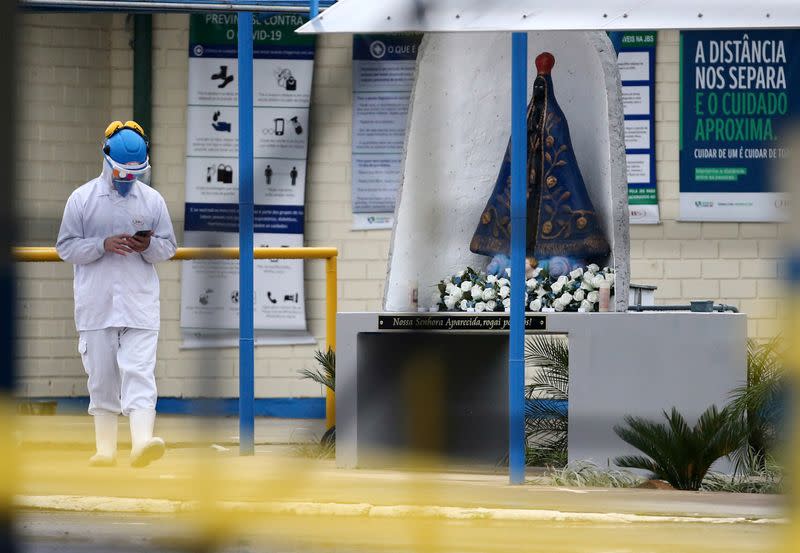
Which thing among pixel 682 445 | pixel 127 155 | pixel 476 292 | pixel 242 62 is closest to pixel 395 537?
pixel 242 62

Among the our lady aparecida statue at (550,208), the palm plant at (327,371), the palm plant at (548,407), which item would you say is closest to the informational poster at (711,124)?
the our lady aparecida statue at (550,208)

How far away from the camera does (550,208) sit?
22.1 ft

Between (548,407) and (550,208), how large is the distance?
2.92 feet

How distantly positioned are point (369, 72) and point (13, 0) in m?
0.51

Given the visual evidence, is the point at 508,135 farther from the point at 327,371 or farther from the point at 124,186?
the point at 124,186

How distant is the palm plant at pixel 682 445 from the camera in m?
5.71

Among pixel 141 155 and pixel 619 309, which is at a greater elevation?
pixel 141 155

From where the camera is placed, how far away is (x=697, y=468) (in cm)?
571

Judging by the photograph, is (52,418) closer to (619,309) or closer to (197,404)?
(197,404)

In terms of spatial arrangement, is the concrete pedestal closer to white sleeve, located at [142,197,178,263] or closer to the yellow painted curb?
white sleeve, located at [142,197,178,263]

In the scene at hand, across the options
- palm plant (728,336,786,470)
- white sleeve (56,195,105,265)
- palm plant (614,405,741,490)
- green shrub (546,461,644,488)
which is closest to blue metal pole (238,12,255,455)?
white sleeve (56,195,105,265)

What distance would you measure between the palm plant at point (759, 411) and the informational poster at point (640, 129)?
2.70 metres

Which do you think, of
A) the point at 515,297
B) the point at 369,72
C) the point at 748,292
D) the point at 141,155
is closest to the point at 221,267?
the point at 369,72

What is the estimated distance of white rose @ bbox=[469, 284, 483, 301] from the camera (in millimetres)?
6512
